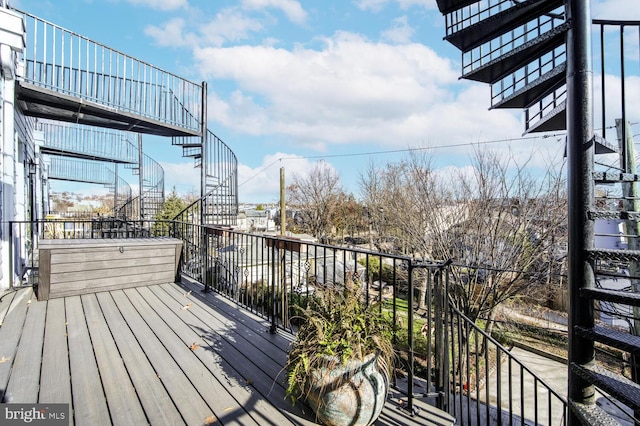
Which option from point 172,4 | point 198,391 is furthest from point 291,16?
point 198,391

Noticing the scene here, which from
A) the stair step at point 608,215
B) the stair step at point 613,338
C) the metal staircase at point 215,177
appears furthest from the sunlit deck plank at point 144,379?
the metal staircase at point 215,177

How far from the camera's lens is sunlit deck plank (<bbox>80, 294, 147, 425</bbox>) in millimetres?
1643

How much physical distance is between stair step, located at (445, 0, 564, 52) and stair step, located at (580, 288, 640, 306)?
2150 mm

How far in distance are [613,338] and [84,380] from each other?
119 inches

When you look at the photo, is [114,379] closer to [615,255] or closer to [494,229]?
[615,255]

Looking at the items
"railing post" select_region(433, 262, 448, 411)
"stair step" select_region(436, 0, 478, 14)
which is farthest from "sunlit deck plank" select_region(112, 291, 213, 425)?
"stair step" select_region(436, 0, 478, 14)

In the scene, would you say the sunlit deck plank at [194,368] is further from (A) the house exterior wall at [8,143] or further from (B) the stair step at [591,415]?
(A) the house exterior wall at [8,143]

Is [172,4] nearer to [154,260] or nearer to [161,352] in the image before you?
[154,260]

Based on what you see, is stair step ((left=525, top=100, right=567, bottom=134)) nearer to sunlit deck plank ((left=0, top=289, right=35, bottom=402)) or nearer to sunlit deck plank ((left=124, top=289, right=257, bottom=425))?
sunlit deck plank ((left=124, top=289, right=257, bottom=425))

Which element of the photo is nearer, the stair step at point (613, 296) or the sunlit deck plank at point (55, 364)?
the stair step at point (613, 296)

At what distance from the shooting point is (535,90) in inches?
119

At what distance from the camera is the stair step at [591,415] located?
1.57 meters

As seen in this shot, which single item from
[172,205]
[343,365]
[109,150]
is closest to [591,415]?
[343,365]

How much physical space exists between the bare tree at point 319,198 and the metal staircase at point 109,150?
1244cm
